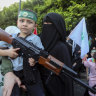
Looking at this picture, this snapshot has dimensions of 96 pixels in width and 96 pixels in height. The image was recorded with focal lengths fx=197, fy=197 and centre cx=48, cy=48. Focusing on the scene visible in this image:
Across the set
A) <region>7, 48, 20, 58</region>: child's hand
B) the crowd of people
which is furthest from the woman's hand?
<region>7, 48, 20, 58</region>: child's hand

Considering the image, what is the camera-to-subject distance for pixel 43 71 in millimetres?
2375

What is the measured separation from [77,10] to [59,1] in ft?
8.47

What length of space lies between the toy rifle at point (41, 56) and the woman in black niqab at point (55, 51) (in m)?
0.15

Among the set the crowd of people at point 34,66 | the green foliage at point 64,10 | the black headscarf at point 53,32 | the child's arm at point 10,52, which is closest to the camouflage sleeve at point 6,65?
the crowd of people at point 34,66

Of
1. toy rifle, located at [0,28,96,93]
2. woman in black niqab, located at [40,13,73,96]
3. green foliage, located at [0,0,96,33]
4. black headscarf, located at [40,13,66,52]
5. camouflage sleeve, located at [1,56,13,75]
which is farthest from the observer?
green foliage, located at [0,0,96,33]

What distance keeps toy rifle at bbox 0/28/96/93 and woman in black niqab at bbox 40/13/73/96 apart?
0.15 meters

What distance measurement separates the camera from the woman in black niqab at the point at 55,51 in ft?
7.57

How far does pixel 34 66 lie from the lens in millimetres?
2201

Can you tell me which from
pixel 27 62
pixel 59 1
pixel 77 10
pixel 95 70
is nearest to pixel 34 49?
pixel 27 62

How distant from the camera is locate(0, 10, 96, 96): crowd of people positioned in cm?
213

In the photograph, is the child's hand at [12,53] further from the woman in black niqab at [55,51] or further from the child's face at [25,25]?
the woman in black niqab at [55,51]

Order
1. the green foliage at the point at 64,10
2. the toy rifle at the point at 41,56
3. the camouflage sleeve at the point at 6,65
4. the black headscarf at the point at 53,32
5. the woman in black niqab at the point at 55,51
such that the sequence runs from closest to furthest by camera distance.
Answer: the toy rifle at the point at 41,56 → the camouflage sleeve at the point at 6,65 → the woman in black niqab at the point at 55,51 → the black headscarf at the point at 53,32 → the green foliage at the point at 64,10

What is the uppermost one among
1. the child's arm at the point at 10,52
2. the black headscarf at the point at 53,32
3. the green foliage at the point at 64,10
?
the black headscarf at the point at 53,32

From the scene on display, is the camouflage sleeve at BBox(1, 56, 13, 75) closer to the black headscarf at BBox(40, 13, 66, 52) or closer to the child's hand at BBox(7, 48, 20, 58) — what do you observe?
the child's hand at BBox(7, 48, 20, 58)
